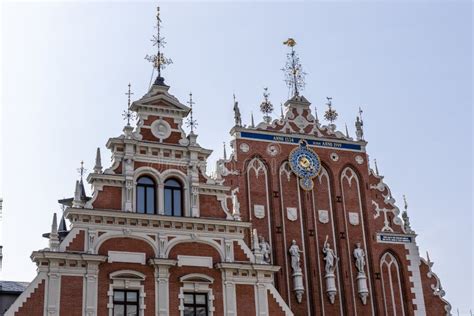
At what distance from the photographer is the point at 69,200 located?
115 ft

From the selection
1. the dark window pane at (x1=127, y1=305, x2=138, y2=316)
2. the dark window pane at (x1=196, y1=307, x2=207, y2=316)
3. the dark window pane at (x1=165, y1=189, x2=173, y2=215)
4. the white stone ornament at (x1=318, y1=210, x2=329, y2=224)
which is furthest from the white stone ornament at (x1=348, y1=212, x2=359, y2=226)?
the dark window pane at (x1=127, y1=305, x2=138, y2=316)

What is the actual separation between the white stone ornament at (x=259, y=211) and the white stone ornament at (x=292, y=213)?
1.22 metres

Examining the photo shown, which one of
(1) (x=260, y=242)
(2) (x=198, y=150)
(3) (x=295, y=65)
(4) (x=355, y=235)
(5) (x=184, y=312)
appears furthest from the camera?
(3) (x=295, y=65)

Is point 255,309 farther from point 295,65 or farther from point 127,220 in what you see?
point 295,65

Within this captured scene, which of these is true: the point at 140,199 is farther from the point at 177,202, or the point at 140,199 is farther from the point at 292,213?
the point at 292,213

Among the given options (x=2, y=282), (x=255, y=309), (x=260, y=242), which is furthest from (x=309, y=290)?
(x=2, y=282)

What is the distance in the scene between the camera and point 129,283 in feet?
83.5

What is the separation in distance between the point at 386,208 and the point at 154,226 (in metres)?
13.5

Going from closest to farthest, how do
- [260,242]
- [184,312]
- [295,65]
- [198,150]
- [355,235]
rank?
[184,312] → [198,150] → [260,242] → [355,235] → [295,65]

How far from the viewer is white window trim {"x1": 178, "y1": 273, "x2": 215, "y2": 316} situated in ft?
85.8

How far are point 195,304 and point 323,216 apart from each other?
9.78m

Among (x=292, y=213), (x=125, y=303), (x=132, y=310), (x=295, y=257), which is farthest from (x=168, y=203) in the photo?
(x=292, y=213)

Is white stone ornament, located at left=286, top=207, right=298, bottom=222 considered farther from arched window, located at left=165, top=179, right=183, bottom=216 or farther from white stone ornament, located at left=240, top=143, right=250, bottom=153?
arched window, located at left=165, top=179, right=183, bottom=216

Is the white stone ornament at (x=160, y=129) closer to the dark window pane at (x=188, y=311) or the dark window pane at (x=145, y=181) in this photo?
the dark window pane at (x=145, y=181)
